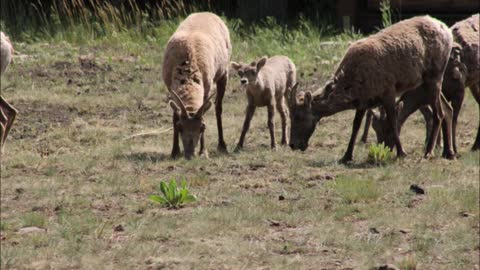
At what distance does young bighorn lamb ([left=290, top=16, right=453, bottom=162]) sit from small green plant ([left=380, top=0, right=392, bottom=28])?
6.67 metres

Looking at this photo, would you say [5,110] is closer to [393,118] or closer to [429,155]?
[393,118]

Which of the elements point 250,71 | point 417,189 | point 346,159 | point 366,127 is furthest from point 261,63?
point 417,189

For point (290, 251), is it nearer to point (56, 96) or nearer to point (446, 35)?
point (446, 35)

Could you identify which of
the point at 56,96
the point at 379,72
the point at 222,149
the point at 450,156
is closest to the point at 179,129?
the point at 222,149

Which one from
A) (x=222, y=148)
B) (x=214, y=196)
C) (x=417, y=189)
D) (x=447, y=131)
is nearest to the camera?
(x=214, y=196)

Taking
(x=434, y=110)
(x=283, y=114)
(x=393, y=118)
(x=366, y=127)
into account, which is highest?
(x=393, y=118)

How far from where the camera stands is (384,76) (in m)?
12.1

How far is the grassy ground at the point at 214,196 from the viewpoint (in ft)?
28.9

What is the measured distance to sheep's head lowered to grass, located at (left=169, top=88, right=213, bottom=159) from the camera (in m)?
12.1

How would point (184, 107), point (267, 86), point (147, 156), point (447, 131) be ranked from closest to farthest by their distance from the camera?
point (184, 107) → point (147, 156) → point (447, 131) → point (267, 86)

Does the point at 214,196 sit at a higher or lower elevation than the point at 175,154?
higher

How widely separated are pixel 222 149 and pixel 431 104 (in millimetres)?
2461

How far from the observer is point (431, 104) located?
1275 centimetres

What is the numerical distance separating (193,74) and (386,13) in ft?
26.2
